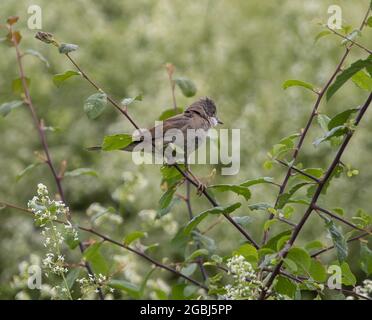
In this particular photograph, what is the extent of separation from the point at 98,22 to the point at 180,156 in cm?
453

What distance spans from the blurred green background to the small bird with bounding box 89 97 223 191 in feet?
5.47

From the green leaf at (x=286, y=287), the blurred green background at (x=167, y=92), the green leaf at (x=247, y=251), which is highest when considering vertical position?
the blurred green background at (x=167, y=92)

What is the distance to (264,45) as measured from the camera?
5.75 meters

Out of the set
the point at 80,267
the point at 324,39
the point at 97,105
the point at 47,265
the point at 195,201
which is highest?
the point at 324,39

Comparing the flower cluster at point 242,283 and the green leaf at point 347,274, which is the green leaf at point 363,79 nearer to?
the green leaf at point 347,274

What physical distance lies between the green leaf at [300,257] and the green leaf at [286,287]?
0.14 feet

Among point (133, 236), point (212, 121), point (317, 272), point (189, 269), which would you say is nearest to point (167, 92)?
point (212, 121)

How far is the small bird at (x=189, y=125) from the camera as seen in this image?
2084 mm

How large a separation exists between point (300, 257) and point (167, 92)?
3684mm

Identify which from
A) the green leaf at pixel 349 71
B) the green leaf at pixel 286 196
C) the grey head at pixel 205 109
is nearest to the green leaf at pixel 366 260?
the green leaf at pixel 286 196

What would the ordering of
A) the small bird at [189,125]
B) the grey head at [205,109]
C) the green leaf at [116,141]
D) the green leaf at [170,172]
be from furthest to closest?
the grey head at [205,109]
the small bird at [189,125]
the green leaf at [170,172]
the green leaf at [116,141]

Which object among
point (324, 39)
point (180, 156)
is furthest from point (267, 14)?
point (180, 156)
